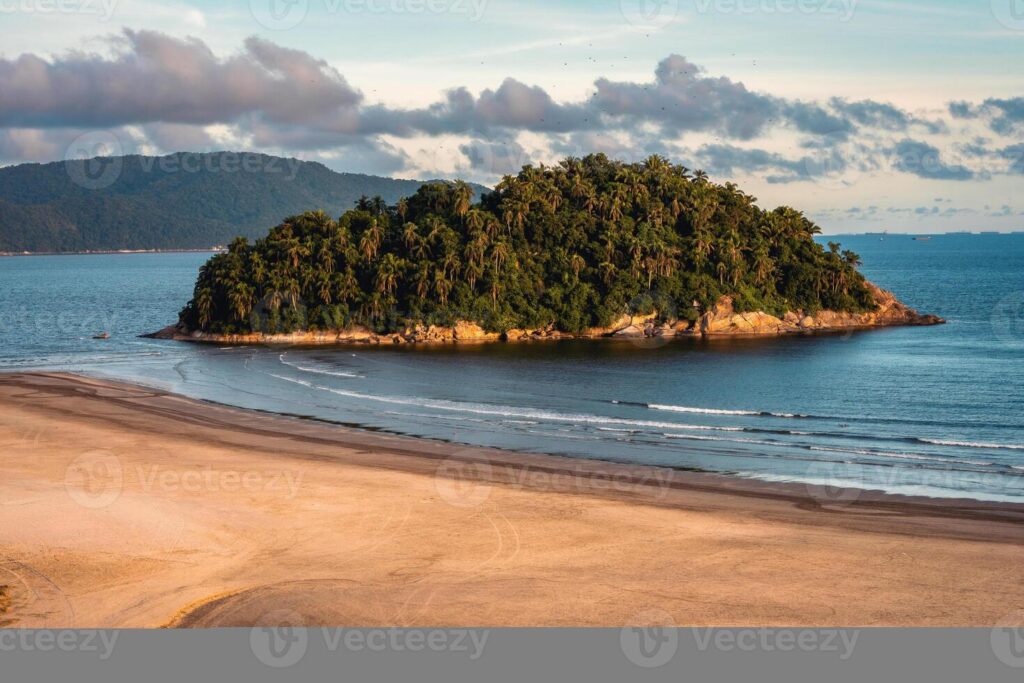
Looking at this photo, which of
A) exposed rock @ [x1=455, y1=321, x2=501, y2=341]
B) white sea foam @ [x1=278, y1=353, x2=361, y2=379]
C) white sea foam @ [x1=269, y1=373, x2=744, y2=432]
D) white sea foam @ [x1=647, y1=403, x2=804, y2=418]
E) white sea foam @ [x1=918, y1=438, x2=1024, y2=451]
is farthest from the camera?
exposed rock @ [x1=455, y1=321, x2=501, y2=341]

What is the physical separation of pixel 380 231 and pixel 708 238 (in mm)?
36757

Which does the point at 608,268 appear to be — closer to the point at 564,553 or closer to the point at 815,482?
the point at 815,482

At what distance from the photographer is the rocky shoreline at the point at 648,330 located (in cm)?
9669

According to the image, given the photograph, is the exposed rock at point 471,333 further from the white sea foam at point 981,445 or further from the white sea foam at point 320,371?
the white sea foam at point 981,445

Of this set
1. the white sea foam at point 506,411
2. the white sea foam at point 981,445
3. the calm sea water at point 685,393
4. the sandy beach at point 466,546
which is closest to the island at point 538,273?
the calm sea water at point 685,393

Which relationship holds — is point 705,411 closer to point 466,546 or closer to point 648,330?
point 466,546

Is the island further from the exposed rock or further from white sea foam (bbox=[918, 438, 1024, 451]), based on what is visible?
white sea foam (bbox=[918, 438, 1024, 451])

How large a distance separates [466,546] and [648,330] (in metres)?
77.7

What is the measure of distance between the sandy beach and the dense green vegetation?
196 ft

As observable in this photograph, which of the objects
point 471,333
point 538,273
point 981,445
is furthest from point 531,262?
point 981,445

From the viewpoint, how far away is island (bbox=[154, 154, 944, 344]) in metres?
98.3

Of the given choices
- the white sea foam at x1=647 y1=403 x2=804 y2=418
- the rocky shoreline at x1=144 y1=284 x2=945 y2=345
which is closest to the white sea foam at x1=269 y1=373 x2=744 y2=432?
the white sea foam at x1=647 y1=403 x2=804 y2=418

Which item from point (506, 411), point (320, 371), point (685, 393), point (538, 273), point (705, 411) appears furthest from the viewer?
point (538, 273)

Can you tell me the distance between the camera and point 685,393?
61.2 meters
